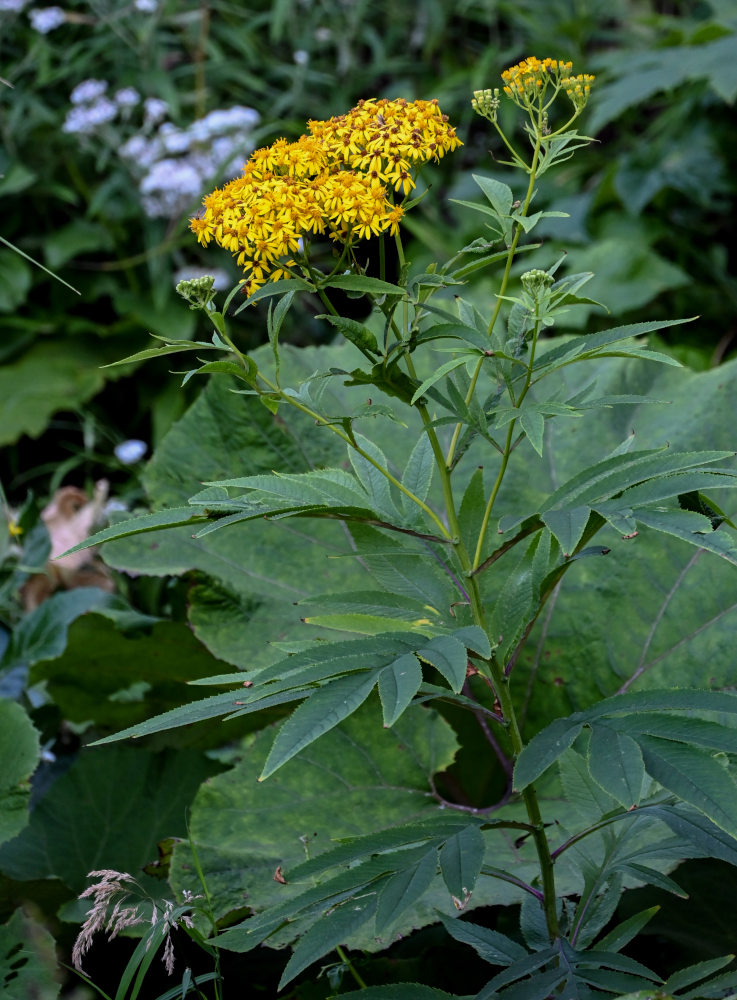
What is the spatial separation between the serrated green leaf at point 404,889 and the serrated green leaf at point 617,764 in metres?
0.17

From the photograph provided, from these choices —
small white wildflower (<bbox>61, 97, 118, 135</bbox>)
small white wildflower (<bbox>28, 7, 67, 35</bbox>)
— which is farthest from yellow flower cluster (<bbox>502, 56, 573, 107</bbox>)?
small white wildflower (<bbox>28, 7, 67, 35</bbox>)

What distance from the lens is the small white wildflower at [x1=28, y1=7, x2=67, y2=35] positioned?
9.86 ft

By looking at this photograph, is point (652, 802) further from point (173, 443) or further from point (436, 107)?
point (173, 443)

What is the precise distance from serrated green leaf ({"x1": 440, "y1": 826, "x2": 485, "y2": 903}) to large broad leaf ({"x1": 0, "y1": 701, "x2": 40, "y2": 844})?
2.18 ft

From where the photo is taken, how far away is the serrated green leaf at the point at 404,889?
29.5 inches


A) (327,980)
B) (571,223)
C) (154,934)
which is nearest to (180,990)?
(154,934)

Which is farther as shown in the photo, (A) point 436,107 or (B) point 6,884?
(B) point 6,884

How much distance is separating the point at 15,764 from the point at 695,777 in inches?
35.4

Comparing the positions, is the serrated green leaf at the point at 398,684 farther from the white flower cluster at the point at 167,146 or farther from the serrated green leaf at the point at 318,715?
the white flower cluster at the point at 167,146

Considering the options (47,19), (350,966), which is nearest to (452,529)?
(350,966)

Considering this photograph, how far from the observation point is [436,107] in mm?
853

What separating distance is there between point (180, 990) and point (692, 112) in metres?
3.17

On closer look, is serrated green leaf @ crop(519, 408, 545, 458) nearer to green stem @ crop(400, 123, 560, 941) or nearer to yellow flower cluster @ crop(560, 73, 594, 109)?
green stem @ crop(400, 123, 560, 941)

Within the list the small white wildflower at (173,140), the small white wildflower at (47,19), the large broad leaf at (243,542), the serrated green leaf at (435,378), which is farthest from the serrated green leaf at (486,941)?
the small white wildflower at (47,19)
